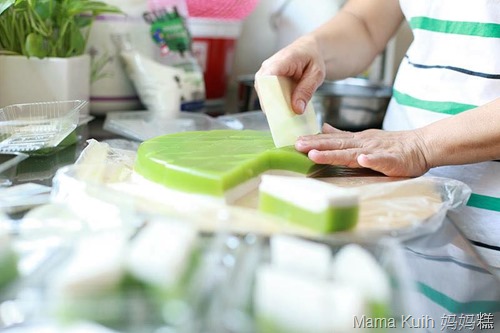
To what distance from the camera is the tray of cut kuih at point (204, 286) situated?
368 mm

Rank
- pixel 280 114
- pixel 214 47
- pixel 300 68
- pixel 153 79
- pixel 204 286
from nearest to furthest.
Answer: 1. pixel 204 286
2. pixel 280 114
3. pixel 300 68
4. pixel 153 79
5. pixel 214 47

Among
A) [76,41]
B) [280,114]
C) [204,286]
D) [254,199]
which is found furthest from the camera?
[76,41]

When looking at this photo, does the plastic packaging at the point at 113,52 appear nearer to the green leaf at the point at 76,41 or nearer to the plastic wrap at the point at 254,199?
the green leaf at the point at 76,41

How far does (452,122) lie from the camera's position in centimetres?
64

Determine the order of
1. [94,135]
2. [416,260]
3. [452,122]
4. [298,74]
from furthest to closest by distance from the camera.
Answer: [94,135] < [298,74] < [452,122] < [416,260]

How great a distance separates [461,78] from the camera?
740 mm

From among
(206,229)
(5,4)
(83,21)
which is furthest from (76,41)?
(206,229)

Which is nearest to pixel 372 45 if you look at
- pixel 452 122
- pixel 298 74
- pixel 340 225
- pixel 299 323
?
pixel 298 74

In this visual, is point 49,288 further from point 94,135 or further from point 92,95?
point 92,95

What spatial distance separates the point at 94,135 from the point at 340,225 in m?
0.53

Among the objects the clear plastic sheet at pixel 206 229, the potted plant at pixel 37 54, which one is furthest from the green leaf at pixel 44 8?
the clear plastic sheet at pixel 206 229

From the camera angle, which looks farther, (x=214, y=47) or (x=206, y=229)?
(x=214, y=47)

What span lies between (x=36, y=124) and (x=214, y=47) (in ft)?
1.85

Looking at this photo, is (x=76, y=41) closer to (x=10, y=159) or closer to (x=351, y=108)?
(x=10, y=159)
